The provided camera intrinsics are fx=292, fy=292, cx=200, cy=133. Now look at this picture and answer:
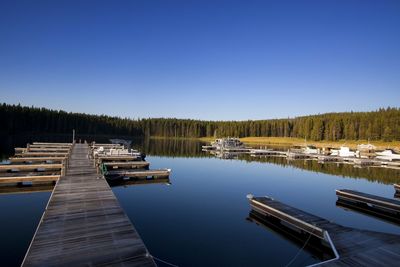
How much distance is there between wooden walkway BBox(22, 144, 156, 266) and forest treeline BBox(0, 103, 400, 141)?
309 ft

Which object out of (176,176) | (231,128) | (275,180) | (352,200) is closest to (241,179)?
(275,180)

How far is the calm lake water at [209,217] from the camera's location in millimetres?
11688

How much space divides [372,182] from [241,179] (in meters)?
14.4

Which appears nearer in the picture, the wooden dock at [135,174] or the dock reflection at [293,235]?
the dock reflection at [293,235]

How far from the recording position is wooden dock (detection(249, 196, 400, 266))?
30.9 feet

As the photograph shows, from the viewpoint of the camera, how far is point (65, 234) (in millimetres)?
10055

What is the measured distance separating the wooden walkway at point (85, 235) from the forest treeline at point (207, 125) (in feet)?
309

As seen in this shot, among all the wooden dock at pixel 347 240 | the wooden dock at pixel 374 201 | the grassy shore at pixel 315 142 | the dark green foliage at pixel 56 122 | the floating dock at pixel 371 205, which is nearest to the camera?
the wooden dock at pixel 347 240

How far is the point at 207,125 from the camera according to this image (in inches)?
5743

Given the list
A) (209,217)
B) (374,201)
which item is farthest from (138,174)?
(374,201)

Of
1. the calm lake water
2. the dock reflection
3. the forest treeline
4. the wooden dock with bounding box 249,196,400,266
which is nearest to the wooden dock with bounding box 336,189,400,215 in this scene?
the calm lake water

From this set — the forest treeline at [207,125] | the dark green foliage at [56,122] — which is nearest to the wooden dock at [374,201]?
the forest treeline at [207,125]

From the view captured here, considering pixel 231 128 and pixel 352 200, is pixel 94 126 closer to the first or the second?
pixel 231 128

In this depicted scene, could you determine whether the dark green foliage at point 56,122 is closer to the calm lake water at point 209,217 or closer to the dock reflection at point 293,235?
the calm lake water at point 209,217
